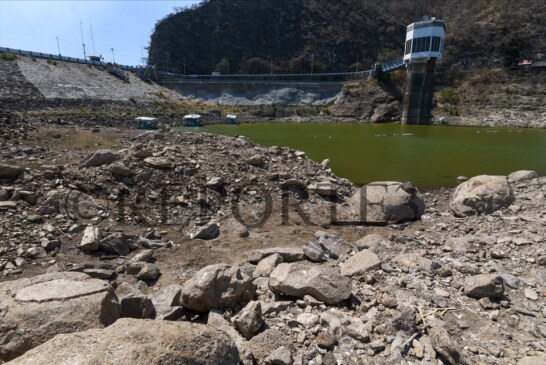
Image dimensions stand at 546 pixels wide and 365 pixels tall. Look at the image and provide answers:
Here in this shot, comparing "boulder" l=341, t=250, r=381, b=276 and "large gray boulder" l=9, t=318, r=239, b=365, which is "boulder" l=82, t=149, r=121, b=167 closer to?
"boulder" l=341, t=250, r=381, b=276

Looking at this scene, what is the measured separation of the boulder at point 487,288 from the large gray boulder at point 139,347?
4031mm

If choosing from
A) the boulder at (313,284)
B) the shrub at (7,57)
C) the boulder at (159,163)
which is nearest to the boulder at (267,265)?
the boulder at (313,284)

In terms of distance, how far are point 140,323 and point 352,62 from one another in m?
110

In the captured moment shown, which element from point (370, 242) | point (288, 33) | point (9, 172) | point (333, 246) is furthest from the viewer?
point (288, 33)

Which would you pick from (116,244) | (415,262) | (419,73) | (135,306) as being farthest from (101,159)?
(419,73)

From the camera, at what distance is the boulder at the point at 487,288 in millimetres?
5137

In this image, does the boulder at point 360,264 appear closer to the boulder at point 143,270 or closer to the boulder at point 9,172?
the boulder at point 143,270

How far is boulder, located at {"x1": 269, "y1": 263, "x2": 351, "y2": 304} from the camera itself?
5230 mm

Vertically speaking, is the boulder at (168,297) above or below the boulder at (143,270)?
above

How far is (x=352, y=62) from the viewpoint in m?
102

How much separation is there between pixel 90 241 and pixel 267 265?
4.45 m

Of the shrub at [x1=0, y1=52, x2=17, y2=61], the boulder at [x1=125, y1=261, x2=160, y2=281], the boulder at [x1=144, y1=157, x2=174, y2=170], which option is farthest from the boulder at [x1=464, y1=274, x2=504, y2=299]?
the shrub at [x1=0, y1=52, x2=17, y2=61]

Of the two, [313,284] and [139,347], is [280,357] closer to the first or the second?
[313,284]

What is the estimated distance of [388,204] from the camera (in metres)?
10.8
